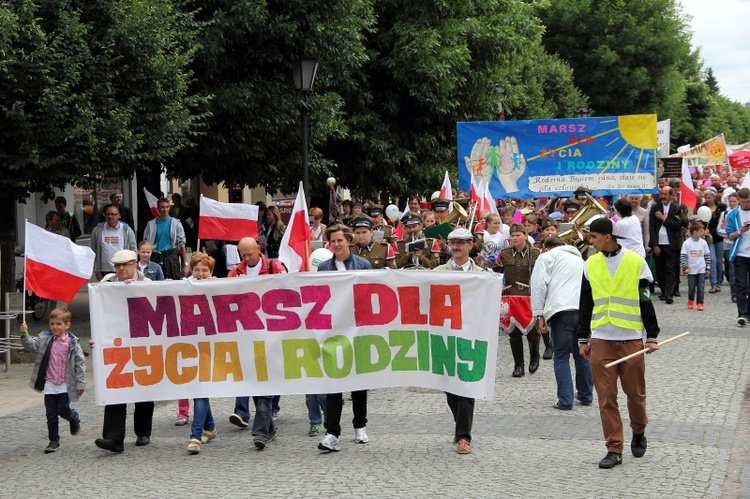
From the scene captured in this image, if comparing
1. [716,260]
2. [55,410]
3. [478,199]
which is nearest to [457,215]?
[478,199]

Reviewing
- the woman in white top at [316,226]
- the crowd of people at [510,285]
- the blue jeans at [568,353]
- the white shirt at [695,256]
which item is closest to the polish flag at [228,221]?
the crowd of people at [510,285]

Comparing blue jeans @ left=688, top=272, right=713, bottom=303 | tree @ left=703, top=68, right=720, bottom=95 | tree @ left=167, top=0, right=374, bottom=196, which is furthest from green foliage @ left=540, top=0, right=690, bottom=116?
tree @ left=703, top=68, right=720, bottom=95

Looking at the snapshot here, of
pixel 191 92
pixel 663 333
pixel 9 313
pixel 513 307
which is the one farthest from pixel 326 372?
pixel 191 92

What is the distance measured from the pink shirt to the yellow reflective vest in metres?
4.36

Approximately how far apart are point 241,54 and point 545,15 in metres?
48.0

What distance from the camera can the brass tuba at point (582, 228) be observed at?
15.9 m

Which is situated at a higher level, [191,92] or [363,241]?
[191,92]

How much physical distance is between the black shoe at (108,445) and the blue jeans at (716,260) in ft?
49.5

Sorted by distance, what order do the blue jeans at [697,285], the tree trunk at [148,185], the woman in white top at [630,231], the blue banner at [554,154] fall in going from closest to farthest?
1. the woman in white top at [630,231]
2. the blue jeans at [697,285]
3. the blue banner at [554,154]
4. the tree trunk at [148,185]

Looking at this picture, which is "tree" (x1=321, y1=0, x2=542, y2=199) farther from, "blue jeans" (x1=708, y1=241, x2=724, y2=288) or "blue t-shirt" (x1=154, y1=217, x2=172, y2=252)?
"blue t-shirt" (x1=154, y1=217, x2=172, y2=252)

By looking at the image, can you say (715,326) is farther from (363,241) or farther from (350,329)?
(350,329)

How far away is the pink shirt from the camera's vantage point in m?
9.82

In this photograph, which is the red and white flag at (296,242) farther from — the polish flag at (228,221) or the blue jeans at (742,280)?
the blue jeans at (742,280)

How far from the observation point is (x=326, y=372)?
9.61m
